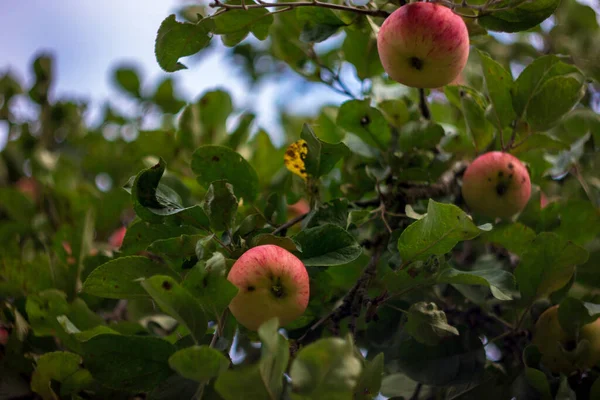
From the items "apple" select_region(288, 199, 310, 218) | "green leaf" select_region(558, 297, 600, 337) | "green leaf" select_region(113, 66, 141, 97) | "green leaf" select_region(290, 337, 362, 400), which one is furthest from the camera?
"green leaf" select_region(113, 66, 141, 97)

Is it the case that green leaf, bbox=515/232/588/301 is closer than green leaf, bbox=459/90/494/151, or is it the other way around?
green leaf, bbox=515/232/588/301

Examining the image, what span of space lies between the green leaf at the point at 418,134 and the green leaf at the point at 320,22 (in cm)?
23

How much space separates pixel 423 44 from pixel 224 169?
0.38m

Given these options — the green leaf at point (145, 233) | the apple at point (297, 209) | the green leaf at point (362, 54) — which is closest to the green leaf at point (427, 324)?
the green leaf at point (145, 233)

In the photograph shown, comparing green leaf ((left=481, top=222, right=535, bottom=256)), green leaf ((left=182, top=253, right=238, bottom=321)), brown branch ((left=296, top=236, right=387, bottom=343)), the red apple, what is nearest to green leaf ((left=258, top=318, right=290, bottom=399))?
green leaf ((left=182, top=253, right=238, bottom=321))

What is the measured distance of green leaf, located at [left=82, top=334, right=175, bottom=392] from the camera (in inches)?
32.4

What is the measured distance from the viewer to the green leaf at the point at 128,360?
32.4 inches

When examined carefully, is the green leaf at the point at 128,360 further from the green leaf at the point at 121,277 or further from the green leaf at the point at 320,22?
the green leaf at the point at 320,22

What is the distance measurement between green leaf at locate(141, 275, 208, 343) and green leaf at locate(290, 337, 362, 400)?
209 mm

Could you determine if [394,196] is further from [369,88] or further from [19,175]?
[19,175]

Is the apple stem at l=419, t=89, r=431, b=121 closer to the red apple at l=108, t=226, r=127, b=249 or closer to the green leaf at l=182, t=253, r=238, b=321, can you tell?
the green leaf at l=182, t=253, r=238, b=321

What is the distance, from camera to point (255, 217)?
36.6 inches

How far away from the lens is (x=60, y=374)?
3.13 ft

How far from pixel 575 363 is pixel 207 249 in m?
0.64
